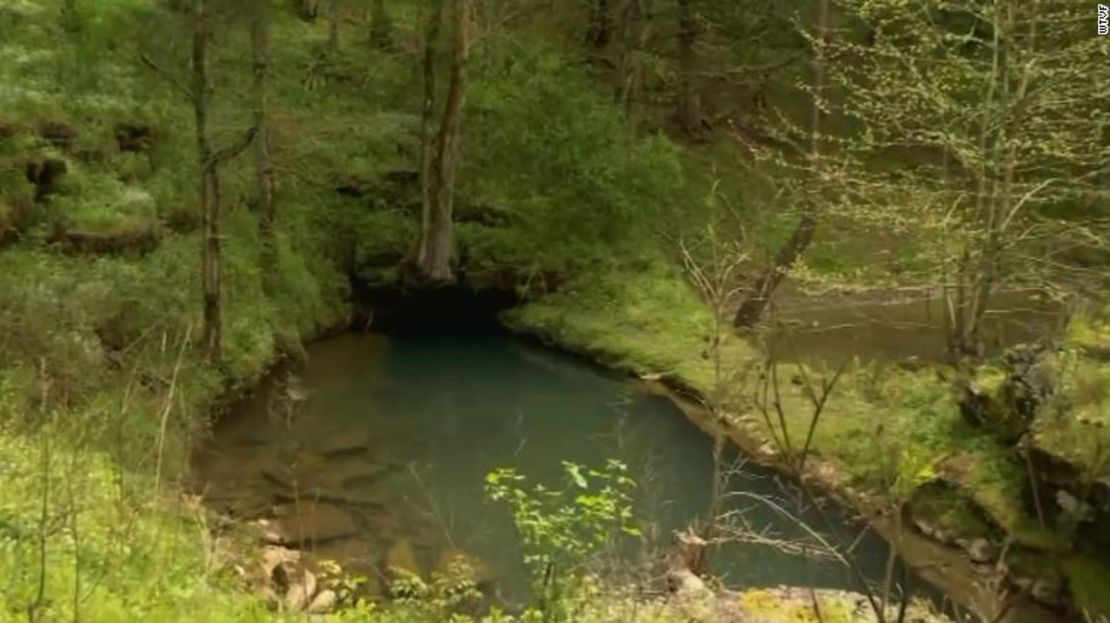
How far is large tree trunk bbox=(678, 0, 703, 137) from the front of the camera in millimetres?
28547

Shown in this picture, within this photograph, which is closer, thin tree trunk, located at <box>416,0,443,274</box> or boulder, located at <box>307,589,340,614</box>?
boulder, located at <box>307,589,340,614</box>

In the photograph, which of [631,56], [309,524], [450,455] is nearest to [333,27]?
[631,56]

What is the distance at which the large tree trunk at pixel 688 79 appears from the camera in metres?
28.5

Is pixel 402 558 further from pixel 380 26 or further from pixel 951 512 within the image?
pixel 380 26

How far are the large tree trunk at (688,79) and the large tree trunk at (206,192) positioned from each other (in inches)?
632

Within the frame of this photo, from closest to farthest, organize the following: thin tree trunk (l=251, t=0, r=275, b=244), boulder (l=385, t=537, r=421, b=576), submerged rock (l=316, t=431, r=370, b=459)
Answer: boulder (l=385, t=537, r=421, b=576), submerged rock (l=316, t=431, r=370, b=459), thin tree trunk (l=251, t=0, r=275, b=244)

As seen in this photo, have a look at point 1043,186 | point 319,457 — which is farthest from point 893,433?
point 319,457

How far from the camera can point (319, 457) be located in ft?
46.8

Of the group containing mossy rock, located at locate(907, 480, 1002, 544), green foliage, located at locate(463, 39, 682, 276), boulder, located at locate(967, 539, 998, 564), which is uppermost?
green foliage, located at locate(463, 39, 682, 276)

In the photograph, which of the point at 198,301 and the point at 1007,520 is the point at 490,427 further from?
the point at 1007,520

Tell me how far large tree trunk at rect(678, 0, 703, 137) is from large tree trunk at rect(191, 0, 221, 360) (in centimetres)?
1606

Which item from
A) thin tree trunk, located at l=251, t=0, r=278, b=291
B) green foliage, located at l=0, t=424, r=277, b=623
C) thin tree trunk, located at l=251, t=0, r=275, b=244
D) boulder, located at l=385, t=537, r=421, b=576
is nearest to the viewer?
green foliage, located at l=0, t=424, r=277, b=623

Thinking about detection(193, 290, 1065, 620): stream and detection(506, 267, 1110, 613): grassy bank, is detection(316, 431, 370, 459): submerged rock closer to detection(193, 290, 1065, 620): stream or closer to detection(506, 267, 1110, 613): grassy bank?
detection(193, 290, 1065, 620): stream

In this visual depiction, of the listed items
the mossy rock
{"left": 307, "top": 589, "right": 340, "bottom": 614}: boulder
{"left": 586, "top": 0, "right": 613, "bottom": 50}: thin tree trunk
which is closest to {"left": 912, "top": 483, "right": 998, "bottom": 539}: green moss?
the mossy rock
